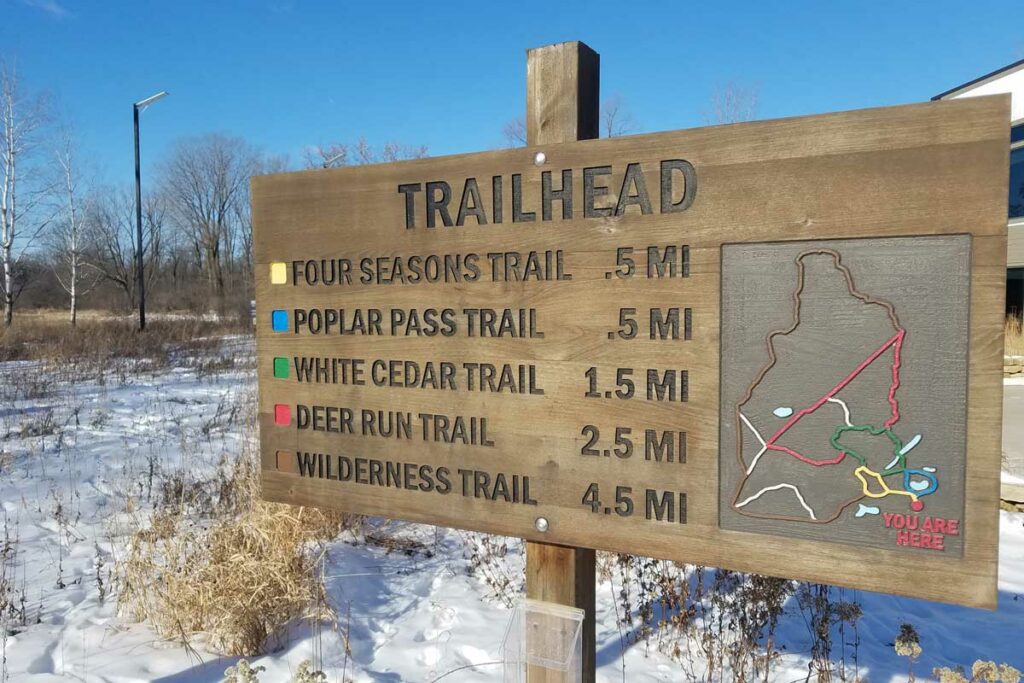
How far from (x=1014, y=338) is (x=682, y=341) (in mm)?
17650

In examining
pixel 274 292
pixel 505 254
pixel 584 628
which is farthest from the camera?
pixel 274 292

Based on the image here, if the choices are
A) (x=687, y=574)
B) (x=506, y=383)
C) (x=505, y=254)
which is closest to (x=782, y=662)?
(x=687, y=574)

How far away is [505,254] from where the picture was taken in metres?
1.83

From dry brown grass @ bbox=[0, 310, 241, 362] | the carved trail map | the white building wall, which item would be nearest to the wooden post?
the carved trail map

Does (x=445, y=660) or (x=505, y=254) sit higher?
(x=505, y=254)

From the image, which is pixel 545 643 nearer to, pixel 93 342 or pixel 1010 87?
pixel 93 342

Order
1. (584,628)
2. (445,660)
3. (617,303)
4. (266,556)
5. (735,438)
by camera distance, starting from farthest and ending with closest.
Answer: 1. (266,556)
2. (445,660)
3. (584,628)
4. (617,303)
5. (735,438)

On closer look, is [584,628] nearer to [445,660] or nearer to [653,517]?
[653,517]

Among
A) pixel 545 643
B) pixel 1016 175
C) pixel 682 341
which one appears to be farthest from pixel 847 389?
pixel 1016 175

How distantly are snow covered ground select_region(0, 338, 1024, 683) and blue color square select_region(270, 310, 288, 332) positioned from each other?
1616 mm

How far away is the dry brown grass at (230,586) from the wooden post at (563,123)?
6.01ft

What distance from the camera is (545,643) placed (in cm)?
199

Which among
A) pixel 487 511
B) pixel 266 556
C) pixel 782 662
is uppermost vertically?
pixel 487 511

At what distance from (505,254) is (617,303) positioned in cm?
35
